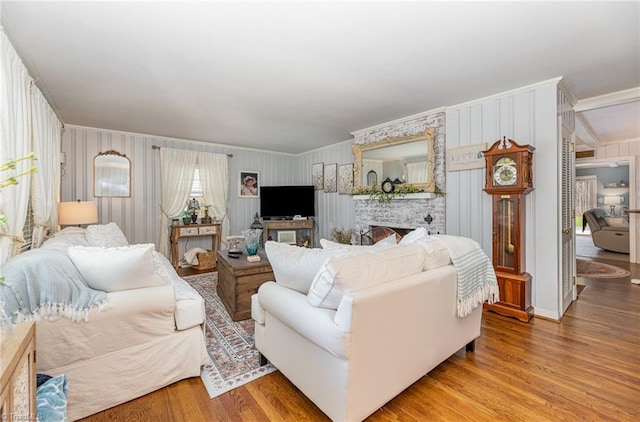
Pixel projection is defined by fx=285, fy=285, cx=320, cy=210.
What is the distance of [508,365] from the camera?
6.92 ft

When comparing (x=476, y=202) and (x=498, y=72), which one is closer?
(x=498, y=72)

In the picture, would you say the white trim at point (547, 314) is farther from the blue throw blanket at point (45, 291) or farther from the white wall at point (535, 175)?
the blue throw blanket at point (45, 291)

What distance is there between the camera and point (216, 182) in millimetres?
5648

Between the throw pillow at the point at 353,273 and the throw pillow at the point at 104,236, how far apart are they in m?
2.78

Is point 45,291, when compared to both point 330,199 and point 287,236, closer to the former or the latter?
point 287,236

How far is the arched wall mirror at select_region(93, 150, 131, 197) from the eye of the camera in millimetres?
4633

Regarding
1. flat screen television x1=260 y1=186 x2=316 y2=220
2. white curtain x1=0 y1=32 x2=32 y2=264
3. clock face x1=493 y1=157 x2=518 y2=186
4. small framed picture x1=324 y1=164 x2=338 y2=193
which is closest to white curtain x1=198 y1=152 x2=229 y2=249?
flat screen television x1=260 y1=186 x2=316 y2=220

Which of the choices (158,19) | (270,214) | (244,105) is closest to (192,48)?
(158,19)

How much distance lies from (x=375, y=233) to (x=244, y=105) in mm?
2676

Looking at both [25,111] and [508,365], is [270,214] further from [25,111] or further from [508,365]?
[508,365]

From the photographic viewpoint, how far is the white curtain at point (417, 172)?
3.88 meters

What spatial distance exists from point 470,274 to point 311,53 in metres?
2.10

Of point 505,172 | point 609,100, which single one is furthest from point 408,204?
point 609,100

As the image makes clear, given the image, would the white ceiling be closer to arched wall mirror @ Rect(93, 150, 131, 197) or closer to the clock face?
the clock face
